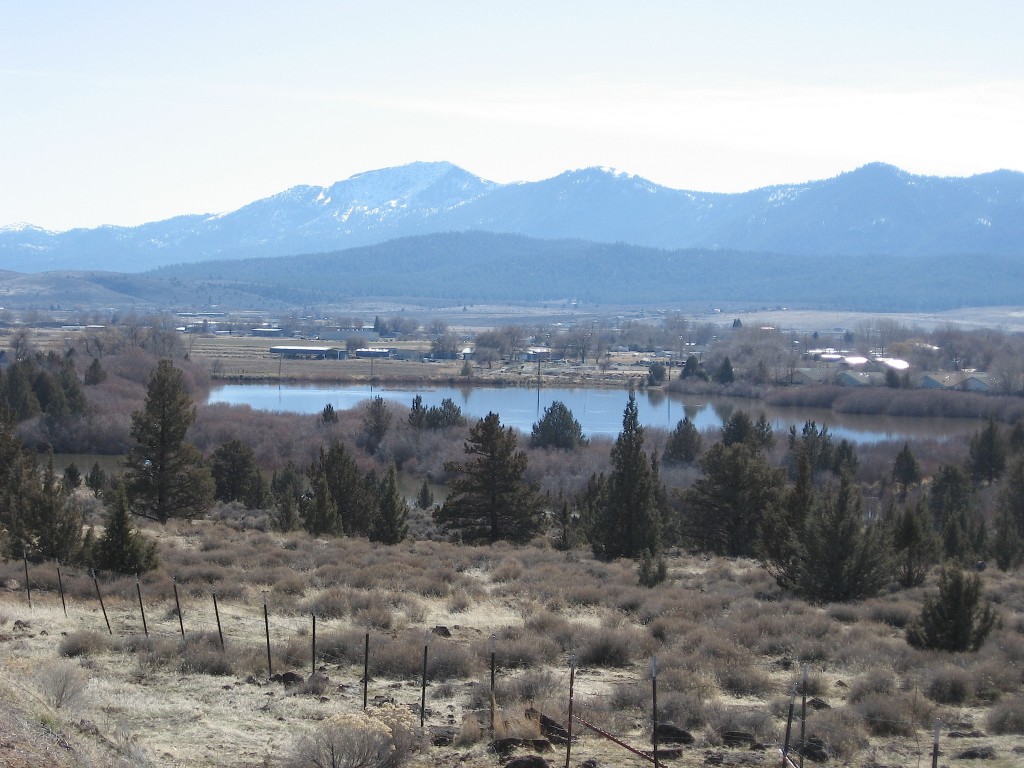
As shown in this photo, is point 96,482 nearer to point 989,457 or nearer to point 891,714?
point 891,714

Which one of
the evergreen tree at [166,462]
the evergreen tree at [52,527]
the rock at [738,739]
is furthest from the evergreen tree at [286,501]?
the rock at [738,739]

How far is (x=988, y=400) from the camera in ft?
268

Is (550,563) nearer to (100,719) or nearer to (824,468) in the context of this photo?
(100,719)

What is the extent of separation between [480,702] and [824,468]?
3984 centimetres

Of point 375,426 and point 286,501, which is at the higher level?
point 286,501

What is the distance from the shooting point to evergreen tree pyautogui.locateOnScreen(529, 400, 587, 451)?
5303 centimetres

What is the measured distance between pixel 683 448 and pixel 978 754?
4006 cm

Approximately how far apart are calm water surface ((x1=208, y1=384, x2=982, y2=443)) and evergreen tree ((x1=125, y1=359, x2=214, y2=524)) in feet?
114

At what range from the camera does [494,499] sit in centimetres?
2720

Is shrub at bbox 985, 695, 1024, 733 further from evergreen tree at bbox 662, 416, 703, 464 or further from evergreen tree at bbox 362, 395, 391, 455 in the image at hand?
evergreen tree at bbox 362, 395, 391, 455

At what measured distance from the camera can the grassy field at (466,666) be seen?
9.16 m

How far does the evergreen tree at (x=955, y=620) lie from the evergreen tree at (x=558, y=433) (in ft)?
130

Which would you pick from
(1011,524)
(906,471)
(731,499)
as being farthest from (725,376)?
(731,499)

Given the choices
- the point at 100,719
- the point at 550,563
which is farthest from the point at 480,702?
the point at 550,563
